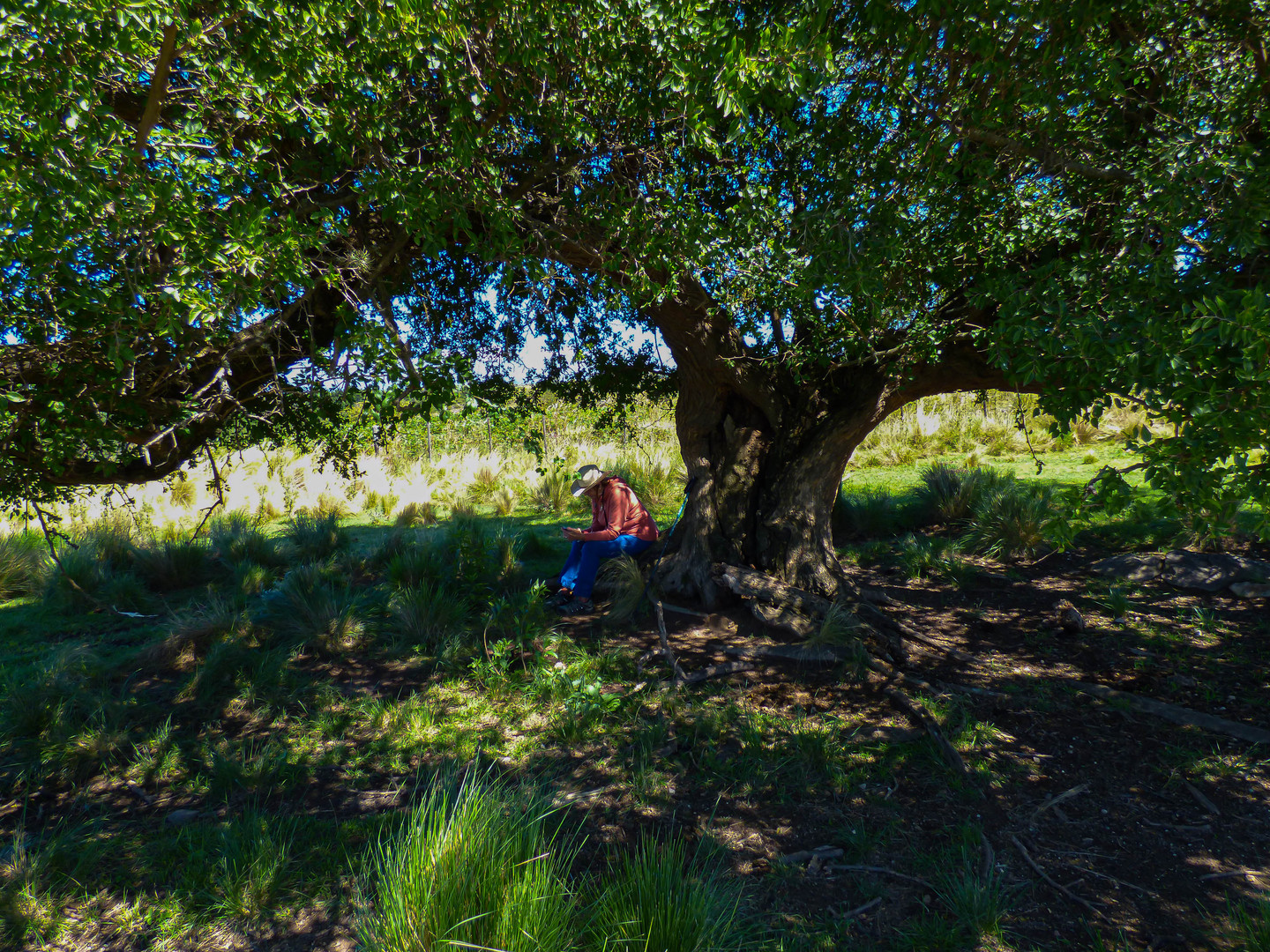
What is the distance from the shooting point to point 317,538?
28.6ft

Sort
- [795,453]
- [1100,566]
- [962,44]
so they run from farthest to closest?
1. [1100,566]
2. [795,453]
3. [962,44]

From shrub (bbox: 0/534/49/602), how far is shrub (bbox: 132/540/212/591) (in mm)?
922

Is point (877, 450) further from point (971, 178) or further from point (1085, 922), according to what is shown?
point (1085, 922)

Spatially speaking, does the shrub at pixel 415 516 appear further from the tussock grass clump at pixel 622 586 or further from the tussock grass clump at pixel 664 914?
the tussock grass clump at pixel 664 914

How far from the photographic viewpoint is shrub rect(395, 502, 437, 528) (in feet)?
35.1

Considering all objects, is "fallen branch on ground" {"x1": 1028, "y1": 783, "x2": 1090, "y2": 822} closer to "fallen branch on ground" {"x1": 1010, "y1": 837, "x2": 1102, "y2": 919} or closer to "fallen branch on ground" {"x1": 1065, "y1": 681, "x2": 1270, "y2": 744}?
"fallen branch on ground" {"x1": 1010, "y1": 837, "x2": 1102, "y2": 919}

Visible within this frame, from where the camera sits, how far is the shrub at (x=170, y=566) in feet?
25.4

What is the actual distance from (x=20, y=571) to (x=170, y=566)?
5.46 ft

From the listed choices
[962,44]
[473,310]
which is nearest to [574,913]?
[962,44]

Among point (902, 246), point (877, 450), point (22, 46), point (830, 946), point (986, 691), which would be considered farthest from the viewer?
point (877, 450)

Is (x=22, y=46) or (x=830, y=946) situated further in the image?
(x=830, y=946)

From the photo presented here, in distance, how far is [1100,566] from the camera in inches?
260

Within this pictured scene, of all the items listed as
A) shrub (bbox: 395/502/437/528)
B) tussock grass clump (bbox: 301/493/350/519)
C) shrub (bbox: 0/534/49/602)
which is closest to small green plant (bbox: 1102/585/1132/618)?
shrub (bbox: 395/502/437/528)

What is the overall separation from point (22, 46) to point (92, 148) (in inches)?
14.0
